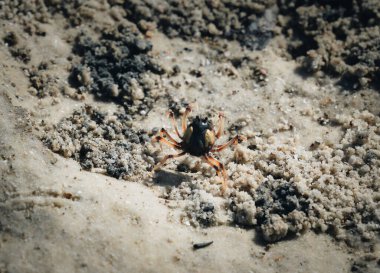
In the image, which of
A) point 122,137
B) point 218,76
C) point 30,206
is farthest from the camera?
point 218,76

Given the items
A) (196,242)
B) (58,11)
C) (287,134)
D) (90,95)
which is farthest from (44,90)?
(287,134)

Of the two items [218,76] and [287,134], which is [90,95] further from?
[287,134]

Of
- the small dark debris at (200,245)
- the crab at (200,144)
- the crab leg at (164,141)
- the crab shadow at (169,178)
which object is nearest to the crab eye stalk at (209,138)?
the crab at (200,144)

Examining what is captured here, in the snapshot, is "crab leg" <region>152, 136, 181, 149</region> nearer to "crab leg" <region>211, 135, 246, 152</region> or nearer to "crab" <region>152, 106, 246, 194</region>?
"crab" <region>152, 106, 246, 194</region>

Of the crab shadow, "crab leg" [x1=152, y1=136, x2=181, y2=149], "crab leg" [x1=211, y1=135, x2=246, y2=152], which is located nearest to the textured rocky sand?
the crab shadow

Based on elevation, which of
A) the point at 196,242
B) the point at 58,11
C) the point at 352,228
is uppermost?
the point at 58,11

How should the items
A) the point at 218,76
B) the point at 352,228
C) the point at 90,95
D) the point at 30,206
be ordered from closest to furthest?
1. the point at 30,206
2. the point at 352,228
3. the point at 90,95
4. the point at 218,76

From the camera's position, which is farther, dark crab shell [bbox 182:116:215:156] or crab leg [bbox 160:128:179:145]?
crab leg [bbox 160:128:179:145]

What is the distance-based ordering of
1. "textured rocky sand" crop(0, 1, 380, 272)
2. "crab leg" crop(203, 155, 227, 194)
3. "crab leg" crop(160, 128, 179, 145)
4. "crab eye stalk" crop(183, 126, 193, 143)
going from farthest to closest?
"crab leg" crop(160, 128, 179, 145) < "crab eye stalk" crop(183, 126, 193, 143) < "crab leg" crop(203, 155, 227, 194) < "textured rocky sand" crop(0, 1, 380, 272)
